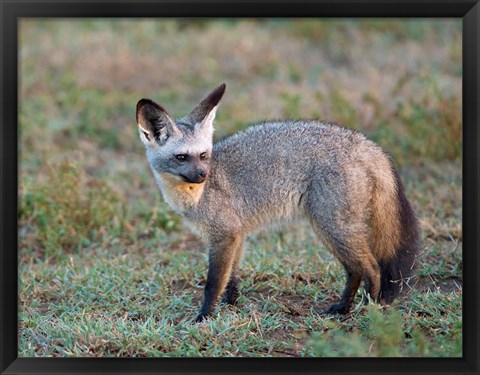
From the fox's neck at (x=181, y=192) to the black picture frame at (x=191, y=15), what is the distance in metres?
1.34

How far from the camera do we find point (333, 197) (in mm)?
5559

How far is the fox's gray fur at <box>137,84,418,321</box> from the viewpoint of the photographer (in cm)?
559

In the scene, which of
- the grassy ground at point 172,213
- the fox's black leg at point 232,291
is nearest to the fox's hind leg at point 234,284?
the fox's black leg at point 232,291

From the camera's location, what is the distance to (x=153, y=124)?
5.71 m

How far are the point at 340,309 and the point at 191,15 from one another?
2487mm

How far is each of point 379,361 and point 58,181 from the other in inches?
177

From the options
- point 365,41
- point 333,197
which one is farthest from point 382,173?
point 365,41

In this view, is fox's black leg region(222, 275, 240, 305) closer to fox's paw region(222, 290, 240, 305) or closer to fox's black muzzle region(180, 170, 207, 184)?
fox's paw region(222, 290, 240, 305)

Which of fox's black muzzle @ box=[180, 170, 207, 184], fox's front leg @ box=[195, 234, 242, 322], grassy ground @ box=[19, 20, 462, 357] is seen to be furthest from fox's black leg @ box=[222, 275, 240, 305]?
fox's black muzzle @ box=[180, 170, 207, 184]

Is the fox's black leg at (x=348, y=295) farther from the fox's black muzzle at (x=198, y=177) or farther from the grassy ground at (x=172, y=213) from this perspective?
the fox's black muzzle at (x=198, y=177)

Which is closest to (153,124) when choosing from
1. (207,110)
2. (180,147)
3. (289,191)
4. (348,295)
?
(180,147)

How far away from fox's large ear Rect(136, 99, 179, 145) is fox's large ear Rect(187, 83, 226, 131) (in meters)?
0.20

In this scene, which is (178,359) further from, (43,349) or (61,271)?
(61,271)

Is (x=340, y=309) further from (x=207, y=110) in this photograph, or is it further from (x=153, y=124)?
(x=153, y=124)
